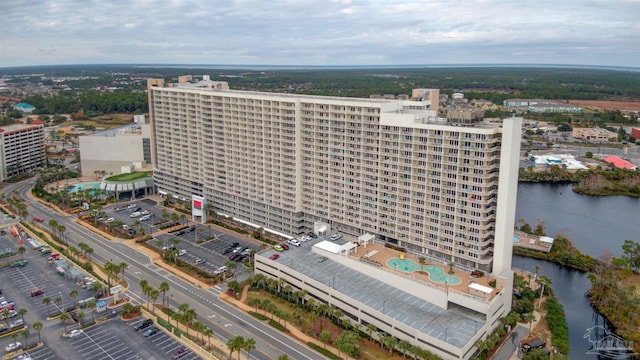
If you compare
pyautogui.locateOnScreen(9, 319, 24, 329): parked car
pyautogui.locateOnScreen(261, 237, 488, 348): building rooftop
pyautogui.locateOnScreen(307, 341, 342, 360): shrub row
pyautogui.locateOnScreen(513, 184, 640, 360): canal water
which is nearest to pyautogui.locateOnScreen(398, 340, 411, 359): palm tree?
pyautogui.locateOnScreen(261, 237, 488, 348): building rooftop

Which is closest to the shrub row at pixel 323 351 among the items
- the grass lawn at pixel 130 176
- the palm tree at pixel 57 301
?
the palm tree at pixel 57 301

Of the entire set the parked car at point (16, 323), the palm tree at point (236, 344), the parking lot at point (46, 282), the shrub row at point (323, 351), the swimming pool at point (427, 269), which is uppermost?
the swimming pool at point (427, 269)

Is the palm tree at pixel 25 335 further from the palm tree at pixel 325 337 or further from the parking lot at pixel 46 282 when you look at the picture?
the palm tree at pixel 325 337

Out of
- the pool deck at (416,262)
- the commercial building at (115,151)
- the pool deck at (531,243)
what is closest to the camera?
the pool deck at (416,262)

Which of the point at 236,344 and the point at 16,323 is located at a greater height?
the point at 236,344

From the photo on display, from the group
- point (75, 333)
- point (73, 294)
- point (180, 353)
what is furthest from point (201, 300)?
point (73, 294)

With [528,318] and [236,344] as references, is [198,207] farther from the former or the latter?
[528,318]
